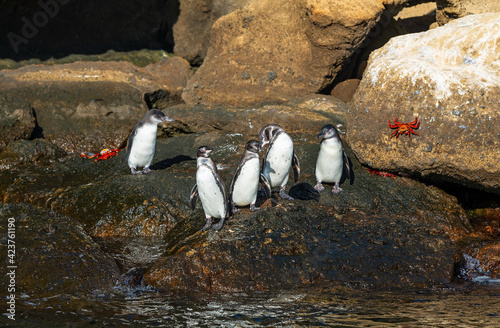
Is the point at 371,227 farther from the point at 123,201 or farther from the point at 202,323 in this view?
the point at 123,201

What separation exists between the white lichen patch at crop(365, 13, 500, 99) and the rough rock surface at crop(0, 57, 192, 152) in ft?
20.3

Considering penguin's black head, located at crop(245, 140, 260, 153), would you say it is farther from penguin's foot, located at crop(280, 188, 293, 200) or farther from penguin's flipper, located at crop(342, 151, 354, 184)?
penguin's flipper, located at crop(342, 151, 354, 184)

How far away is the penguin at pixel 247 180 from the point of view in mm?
6793

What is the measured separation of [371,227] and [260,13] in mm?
7402

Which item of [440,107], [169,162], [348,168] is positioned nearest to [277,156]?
[348,168]

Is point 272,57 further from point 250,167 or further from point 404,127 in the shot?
point 250,167

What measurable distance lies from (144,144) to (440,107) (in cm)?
463

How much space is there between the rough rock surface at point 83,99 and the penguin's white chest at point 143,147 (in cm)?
348

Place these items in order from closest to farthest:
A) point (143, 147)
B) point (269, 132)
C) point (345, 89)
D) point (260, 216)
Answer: point (260, 216) → point (269, 132) → point (143, 147) → point (345, 89)

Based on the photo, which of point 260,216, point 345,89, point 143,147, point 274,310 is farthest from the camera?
point 345,89

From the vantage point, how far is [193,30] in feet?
52.7

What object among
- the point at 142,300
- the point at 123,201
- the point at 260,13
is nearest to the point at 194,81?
the point at 260,13

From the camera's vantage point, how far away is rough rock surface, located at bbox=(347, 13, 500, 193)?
7.92 meters

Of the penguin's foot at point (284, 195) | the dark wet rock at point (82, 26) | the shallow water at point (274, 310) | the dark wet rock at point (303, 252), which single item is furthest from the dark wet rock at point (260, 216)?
the dark wet rock at point (82, 26)
